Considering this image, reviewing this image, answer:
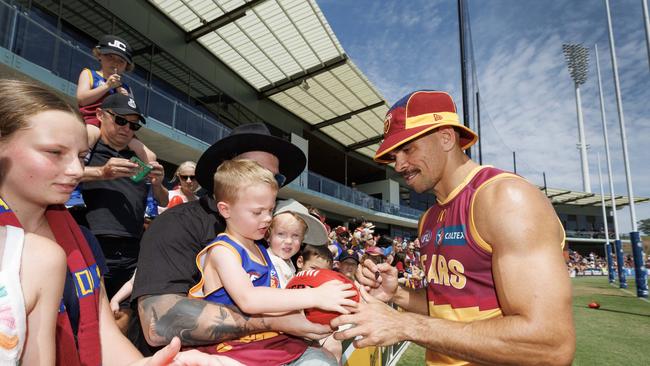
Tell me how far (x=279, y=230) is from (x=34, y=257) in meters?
2.39

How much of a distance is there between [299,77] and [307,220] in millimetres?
15786

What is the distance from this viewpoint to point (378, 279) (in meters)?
2.78

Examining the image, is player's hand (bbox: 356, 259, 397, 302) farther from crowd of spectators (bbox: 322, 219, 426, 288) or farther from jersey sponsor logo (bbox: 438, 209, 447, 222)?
jersey sponsor logo (bbox: 438, 209, 447, 222)

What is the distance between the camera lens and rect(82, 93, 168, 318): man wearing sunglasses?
3.00m

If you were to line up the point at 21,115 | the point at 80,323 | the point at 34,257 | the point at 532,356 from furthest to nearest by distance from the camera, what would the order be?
the point at 532,356 < the point at 80,323 < the point at 21,115 < the point at 34,257

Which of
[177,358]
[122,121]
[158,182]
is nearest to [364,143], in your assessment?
[158,182]

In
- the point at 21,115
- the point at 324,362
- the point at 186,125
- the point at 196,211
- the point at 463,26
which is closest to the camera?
the point at 21,115

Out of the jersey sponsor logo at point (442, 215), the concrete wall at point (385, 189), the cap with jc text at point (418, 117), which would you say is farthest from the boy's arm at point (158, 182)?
the concrete wall at point (385, 189)

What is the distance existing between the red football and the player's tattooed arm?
252 mm

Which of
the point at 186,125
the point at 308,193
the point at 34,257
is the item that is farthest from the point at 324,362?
the point at 308,193

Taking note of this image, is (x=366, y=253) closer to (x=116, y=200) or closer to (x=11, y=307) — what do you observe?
(x=116, y=200)

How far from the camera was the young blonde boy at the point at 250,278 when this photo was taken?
72.2 inches

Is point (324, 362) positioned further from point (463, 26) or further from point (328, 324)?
point (463, 26)

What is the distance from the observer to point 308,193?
2180 cm
